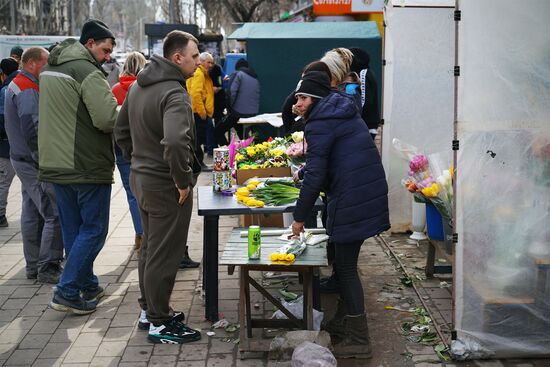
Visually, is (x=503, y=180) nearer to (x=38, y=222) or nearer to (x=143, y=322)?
(x=143, y=322)

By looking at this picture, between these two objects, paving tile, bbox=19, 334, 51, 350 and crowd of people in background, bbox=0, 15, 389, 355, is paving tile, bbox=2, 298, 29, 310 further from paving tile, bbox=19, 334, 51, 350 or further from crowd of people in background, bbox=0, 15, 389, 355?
paving tile, bbox=19, 334, 51, 350

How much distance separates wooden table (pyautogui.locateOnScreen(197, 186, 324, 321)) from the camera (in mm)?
5133

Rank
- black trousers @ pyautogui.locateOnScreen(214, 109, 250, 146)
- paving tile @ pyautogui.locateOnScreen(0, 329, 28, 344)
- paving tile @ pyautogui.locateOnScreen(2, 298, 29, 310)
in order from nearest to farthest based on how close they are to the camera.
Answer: paving tile @ pyautogui.locateOnScreen(0, 329, 28, 344) → paving tile @ pyautogui.locateOnScreen(2, 298, 29, 310) → black trousers @ pyautogui.locateOnScreen(214, 109, 250, 146)

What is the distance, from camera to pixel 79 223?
5777 millimetres

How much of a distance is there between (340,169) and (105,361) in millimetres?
2003

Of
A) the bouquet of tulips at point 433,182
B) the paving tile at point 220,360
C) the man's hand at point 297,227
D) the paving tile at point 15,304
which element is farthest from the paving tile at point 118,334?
the bouquet of tulips at point 433,182

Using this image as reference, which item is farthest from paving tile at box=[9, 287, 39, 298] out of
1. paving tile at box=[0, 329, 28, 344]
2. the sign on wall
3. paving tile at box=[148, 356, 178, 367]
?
the sign on wall

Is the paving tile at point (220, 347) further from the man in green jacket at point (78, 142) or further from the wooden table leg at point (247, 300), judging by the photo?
the man in green jacket at point (78, 142)

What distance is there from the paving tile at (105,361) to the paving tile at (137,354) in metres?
0.06

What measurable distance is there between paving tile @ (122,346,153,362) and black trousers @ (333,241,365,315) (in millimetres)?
1383

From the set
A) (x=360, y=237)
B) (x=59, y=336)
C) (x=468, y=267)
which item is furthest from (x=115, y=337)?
(x=468, y=267)

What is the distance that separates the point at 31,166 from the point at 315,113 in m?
3.15

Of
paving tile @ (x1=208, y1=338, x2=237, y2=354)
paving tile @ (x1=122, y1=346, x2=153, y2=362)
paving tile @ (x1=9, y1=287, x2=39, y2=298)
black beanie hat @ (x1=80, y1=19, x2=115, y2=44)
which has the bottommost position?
paving tile @ (x1=122, y1=346, x2=153, y2=362)

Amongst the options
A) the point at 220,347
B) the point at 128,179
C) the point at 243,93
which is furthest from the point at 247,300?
the point at 243,93
